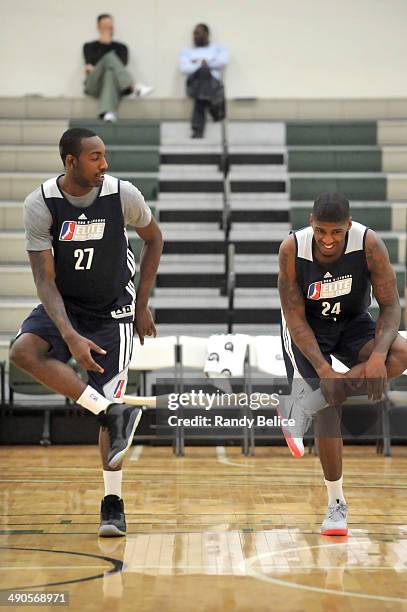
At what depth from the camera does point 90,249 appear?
4.49 metres

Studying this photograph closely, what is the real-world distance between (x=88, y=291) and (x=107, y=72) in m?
8.38

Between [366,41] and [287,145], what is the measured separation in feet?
5.80

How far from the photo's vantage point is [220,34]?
42.3 feet

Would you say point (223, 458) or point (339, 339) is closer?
point (339, 339)

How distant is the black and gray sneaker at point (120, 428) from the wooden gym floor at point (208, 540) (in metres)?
0.39

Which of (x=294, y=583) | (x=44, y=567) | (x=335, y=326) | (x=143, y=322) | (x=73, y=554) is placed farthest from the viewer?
(x=143, y=322)

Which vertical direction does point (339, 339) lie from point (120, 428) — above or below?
above

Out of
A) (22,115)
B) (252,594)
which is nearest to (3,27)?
(22,115)

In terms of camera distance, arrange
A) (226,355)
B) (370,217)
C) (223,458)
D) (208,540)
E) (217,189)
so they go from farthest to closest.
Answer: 1. (217,189)
2. (370,217)
3. (226,355)
4. (223,458)
5. (208,540)

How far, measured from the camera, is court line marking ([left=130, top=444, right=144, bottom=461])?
26.2ft

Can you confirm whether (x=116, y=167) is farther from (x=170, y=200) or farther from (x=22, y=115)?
(x=22, y=115)

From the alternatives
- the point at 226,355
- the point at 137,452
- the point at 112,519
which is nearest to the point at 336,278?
the point at 112,519

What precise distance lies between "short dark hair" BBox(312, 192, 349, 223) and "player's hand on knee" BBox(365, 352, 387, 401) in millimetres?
605

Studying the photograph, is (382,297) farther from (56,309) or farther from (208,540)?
(56,309)
